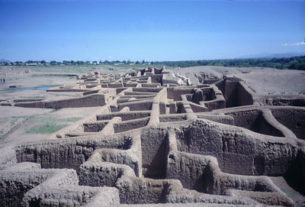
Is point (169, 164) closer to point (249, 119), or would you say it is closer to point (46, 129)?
point (249, 119)

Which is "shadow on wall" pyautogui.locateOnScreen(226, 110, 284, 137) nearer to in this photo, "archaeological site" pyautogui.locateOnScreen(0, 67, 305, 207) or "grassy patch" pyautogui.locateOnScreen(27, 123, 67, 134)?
"archaeological site" pyautogui.locateOnScreen(0, 67, 305, 207)

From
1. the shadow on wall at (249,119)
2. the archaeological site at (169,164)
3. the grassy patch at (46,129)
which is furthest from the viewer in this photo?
the grassy patch at (46,129)

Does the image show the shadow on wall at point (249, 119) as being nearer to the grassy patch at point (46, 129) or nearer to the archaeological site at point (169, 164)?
the archaeological site at point (169, 164)

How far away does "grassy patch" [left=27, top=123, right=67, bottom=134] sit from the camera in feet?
53.4

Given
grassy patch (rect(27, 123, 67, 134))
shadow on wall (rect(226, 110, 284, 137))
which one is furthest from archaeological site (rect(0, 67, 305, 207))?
grassy patch (rect(27, 123, 67, 134))

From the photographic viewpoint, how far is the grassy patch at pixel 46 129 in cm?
1628

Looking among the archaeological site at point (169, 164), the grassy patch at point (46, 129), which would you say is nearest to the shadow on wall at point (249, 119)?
the archaeological site at point (169, 164)

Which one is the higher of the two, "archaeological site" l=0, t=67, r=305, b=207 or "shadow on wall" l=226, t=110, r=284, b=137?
"shadow on wall" l=226, t=110, r=284, b=137

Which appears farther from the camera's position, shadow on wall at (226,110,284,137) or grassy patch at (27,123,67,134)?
grassy patch at (27,123,67,134)

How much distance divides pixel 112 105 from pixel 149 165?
8.61m

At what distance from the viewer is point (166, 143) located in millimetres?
9797

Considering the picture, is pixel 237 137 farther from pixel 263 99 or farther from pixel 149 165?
pixel 263 99

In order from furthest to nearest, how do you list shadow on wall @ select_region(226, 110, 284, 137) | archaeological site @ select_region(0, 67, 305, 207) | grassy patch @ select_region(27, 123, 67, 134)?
grassy patch @ select_region(27, 123, 67, 134)
shadow on wall @ select_region(226, 110, 284, 137)
archaeological site @ select_region(0, 67, 305, 207)

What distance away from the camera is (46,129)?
55.3 feet
